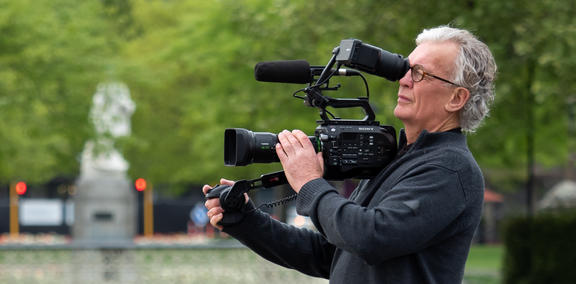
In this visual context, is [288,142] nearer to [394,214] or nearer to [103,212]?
[394,214]

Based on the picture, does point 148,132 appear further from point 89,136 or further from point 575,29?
point 575,29

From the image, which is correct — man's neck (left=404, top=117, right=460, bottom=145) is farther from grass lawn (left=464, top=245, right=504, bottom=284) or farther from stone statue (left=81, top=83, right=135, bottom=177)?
stone statue (left=81, top=83, right=135, bottom=177)

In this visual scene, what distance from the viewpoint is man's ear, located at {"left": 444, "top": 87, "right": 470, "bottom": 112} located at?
269 centimetres

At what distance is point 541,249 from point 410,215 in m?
10.9

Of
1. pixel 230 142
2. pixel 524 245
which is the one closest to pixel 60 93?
pixel 524 245

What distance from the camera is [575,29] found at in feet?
28.3

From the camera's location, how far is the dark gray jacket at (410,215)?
7.98ft

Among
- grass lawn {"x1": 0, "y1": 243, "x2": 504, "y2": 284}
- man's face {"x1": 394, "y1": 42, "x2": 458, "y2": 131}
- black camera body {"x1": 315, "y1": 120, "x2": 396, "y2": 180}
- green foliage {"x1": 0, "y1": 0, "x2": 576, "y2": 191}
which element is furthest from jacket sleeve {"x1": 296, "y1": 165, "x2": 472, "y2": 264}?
grass lawn {"x1": 0, "y1": 243, "x2": 504, "y2": 284}

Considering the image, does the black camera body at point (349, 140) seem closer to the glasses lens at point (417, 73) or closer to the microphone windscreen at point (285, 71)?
the glasses lens at point (417, 73)

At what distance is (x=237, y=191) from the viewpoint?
2863mm

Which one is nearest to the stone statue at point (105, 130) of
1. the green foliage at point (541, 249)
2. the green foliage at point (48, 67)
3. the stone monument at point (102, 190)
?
the stone monument at point (102, 190)

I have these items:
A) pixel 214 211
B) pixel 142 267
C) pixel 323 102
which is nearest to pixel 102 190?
pixel 142 267

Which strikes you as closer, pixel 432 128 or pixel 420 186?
pixel 420 186

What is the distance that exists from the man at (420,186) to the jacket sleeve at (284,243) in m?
0.29
